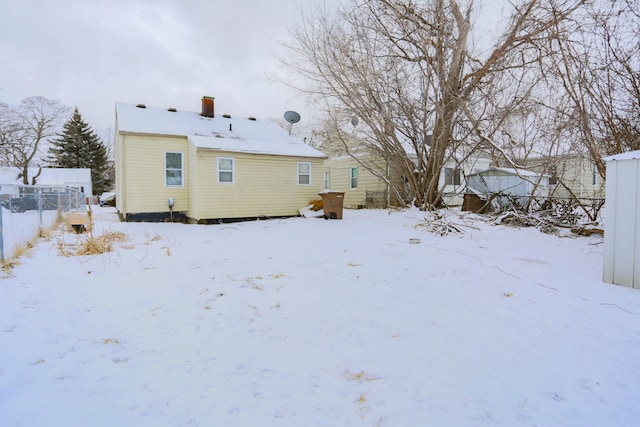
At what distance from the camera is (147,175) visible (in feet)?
37.5

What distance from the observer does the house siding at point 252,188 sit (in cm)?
1115

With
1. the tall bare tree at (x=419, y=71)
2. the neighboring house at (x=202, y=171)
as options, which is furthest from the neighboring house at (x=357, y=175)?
the neighboring house at (x=202, y=171)

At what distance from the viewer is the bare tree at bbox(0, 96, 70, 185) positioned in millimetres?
29047

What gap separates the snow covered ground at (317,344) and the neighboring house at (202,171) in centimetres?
629

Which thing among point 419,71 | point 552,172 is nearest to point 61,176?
point 419,71

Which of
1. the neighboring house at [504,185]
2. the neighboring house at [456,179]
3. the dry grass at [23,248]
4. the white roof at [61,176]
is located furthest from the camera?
the white roof at [61,176]

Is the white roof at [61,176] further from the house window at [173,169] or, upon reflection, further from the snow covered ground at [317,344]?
the snow covered ground at [317,344]

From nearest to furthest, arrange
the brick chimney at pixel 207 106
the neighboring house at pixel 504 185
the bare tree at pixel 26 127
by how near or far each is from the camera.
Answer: the neighboring house at pixel 504 185 → the brick chimney at pixel 207 106 → the bare tree at pixel 26 127

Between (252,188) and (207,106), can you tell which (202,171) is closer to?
(252,188)

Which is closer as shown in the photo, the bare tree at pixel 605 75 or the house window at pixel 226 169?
the bare tree at pixel 605 75

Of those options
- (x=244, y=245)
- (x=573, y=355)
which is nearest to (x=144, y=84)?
(x=244, y=245)

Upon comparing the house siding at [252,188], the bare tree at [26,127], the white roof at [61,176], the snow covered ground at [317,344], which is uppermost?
the bare tree at [26,127]

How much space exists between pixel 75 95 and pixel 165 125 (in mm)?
25687

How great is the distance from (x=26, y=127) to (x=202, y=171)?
2998 centimetres
